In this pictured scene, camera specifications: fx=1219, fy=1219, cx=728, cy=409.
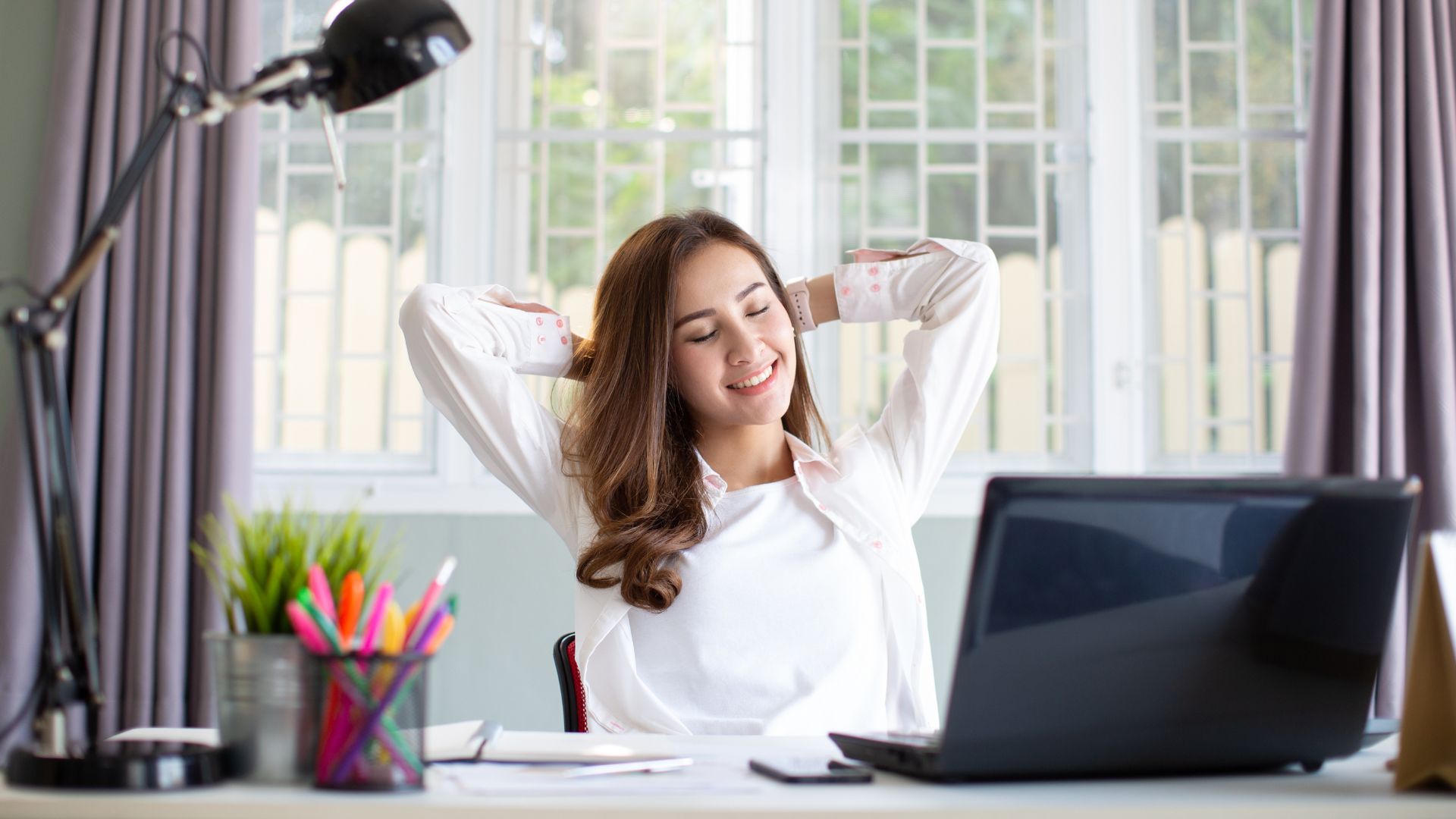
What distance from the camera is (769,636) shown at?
151 centimetres

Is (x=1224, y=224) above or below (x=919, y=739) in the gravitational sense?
above

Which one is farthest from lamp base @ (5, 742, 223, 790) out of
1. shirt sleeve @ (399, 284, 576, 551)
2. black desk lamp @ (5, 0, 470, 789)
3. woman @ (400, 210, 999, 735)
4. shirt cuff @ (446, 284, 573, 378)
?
shirt cuff @ (446, 284, 573, 378)

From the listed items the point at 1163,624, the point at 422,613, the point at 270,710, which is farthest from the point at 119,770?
the point at 1163,624

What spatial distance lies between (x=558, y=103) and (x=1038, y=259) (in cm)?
125

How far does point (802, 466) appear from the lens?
167 cm

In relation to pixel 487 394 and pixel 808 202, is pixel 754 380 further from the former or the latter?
pixel 808 202

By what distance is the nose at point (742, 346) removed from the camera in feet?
5.26

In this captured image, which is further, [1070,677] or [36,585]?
[36,585]

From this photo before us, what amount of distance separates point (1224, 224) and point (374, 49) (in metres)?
2.58

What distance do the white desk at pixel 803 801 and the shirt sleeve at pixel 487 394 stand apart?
82 centimetres

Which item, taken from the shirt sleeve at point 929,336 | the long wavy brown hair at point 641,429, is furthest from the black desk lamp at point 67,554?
the shirt sleeve at point 929,336

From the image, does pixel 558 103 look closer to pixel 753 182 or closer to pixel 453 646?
pixel 753 182

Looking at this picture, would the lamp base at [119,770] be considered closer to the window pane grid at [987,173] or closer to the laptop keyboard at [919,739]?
the laptop keyboard at [919,739]

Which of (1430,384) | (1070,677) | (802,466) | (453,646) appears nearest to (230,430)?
(453,646)
